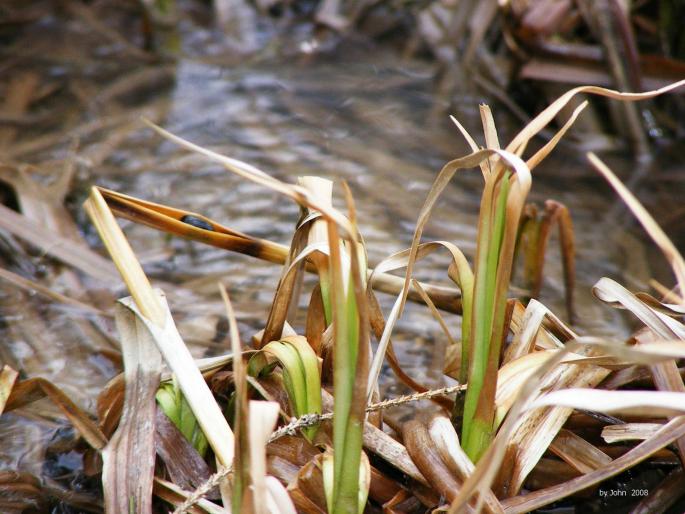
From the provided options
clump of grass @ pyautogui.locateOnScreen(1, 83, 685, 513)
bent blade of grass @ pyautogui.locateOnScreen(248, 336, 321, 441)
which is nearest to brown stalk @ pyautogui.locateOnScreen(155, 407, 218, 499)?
clump of grass @ pyautogui.locateOnScreen(1, 83, 685, 513)

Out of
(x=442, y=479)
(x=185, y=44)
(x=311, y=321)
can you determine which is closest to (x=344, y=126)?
(x=185, y=44)

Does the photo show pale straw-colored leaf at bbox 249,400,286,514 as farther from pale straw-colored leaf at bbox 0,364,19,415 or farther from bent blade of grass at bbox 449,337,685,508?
pale straw-colored leaf at bbox 0,364,19,415

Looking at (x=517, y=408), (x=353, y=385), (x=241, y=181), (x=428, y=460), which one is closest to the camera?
(x=517, y=408)

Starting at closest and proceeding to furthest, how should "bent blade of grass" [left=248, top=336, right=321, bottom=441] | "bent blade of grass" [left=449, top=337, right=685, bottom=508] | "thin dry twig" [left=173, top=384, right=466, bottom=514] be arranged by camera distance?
"bent blade of grass" [left=449, top=337, right=685, bottom=508]
"thin dry twig" [left=173, top=384, right=466, bottom=514]
"bent blade of grass" [left=248, top=336, right=321, bottom=441]

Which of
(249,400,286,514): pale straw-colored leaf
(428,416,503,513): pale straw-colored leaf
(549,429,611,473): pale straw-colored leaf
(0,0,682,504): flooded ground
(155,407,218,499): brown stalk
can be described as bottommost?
(0,0,682,504): flooded ground

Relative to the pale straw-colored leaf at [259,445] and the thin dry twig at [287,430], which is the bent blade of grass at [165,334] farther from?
the pale straw-colored leaf at [259,445]

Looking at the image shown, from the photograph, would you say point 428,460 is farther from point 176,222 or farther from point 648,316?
point 176,222

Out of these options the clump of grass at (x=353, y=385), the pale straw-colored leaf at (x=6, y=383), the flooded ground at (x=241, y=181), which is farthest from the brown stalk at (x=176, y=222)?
the flooded ground at (x=241, y=181)

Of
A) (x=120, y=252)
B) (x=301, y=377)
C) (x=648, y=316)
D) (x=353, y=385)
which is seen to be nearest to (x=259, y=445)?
(x=353, y=385)
